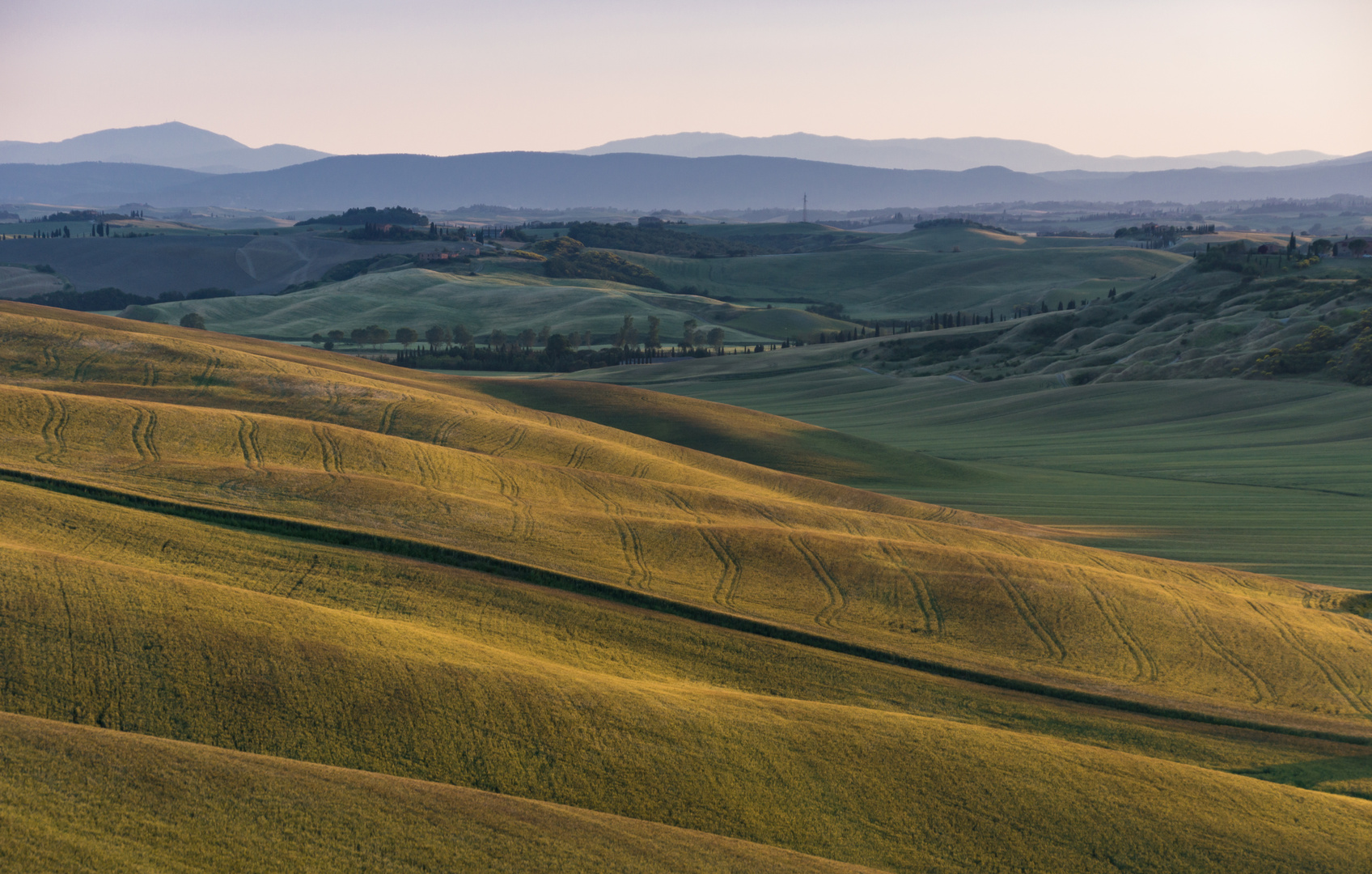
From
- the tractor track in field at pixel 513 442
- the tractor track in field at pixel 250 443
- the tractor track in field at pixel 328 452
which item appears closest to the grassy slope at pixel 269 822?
the tractor track in field at pixel 328 452

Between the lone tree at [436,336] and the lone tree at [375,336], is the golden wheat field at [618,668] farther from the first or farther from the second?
the lone tree at [375,336]

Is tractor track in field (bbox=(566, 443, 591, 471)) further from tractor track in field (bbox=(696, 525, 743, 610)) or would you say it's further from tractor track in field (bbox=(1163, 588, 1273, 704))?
tractor track in field (bbox=(1163, 588, 1273, 704))

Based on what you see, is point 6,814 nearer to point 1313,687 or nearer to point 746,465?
point 1313,687

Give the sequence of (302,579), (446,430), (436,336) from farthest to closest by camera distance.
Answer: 1. (436,336)
2. (446,430)
3. (302,579)

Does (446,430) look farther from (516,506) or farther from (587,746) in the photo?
(587,746)

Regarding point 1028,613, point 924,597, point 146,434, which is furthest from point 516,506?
point 1028,613

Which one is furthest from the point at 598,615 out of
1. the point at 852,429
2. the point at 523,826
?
the point at 852,429

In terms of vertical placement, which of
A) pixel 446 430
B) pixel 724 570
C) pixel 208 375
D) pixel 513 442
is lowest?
pixel 724 570
